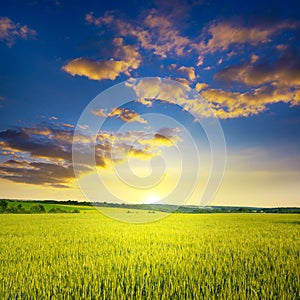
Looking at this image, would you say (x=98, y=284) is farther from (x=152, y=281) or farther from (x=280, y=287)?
(x=280, y=287)

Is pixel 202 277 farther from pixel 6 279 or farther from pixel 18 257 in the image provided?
pixel 18 257

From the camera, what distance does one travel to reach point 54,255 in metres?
9.23

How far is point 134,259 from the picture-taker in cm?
823

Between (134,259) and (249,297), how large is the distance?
12.9ft

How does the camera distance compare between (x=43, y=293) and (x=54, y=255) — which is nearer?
(x=43, y=293)

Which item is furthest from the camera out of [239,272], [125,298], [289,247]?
[289,247]

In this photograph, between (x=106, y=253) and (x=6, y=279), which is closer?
(x=6, y=279)

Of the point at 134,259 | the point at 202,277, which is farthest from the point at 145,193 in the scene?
the point at 202,277

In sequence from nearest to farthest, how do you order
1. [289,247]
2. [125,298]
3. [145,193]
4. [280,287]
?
[125,298] → [280,287] → [289,247] → [145,193]

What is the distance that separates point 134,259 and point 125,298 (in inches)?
129

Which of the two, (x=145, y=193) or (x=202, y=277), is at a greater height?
(x=145, y=193)

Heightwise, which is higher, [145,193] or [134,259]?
[145,193]

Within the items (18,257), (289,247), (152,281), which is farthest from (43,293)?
(289,247)

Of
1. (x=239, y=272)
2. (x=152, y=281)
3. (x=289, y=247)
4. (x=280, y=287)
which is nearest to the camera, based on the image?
(x=280, y=287)
